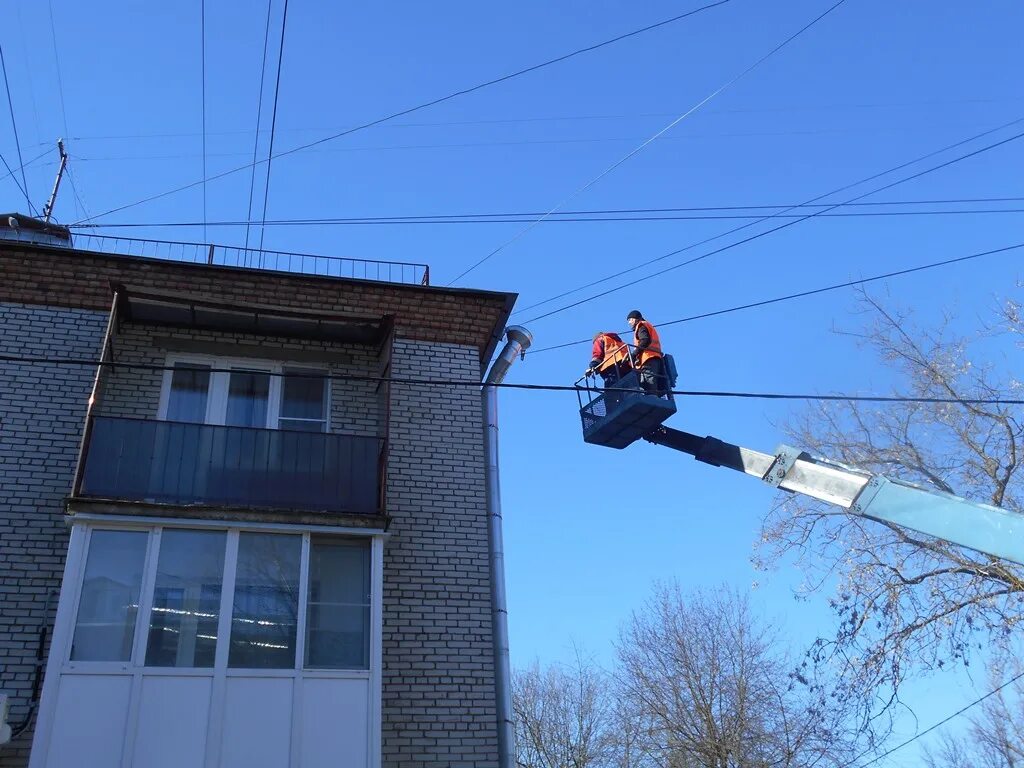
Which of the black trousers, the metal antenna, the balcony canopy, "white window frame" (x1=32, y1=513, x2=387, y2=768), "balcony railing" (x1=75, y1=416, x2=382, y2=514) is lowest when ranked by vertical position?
Result: "white window frame" (x1=32, y1=513, x2=387, y2=768)

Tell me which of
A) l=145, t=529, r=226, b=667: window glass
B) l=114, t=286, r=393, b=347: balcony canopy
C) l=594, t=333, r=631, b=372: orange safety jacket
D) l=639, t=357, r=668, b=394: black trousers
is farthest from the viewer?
l=114, t=286, r=393, b=347: balcony canopy

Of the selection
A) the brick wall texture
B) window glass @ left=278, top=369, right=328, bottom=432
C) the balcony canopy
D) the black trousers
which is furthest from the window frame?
the black trousers

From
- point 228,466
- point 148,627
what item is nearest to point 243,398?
point 228,466

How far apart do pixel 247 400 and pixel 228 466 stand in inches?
60.5

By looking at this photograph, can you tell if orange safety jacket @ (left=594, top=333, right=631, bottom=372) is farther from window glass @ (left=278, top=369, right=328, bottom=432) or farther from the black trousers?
window glass @ (left=278, top=369, right=328, bottom=432)

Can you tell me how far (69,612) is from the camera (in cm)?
920

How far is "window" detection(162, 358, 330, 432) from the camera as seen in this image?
11625 millimetres

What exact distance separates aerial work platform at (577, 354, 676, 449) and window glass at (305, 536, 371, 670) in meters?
2.81

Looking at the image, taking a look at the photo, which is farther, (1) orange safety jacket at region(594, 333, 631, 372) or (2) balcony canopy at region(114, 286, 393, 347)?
(2) balcony canopy at region(114, 286, 393, 347)

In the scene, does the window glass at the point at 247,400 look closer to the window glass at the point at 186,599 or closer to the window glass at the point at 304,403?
the window glass at the point at 304,403

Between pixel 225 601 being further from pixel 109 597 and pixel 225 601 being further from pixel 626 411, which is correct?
pixel 626 411

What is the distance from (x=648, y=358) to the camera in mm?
10445

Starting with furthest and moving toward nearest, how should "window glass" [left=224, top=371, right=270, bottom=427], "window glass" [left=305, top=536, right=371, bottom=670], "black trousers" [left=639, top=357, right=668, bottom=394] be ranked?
"window glass" [left=224, top=371, right=270, bottom=427] → "black trousers" [left=639, top=357, right=668, bottom=394] → "window glass" [left=305, top=536, right=371, bottom=670]

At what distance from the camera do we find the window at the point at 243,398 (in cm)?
1162
